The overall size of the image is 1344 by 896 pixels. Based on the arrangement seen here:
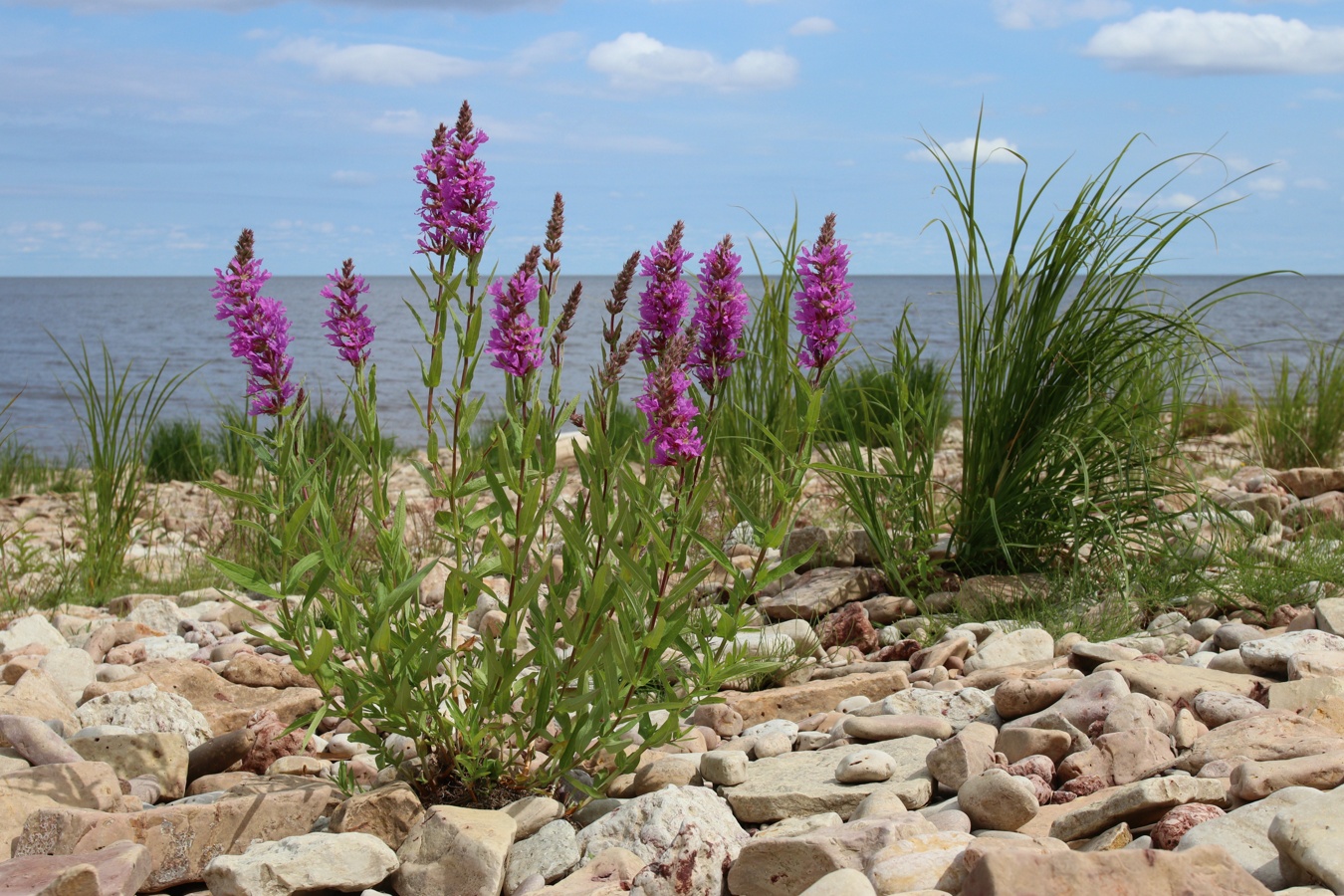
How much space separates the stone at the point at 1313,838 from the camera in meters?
1.84

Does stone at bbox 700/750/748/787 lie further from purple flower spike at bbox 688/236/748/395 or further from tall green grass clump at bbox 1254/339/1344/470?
Answer: tall green grass clump at bbox 1254/339/1344/470

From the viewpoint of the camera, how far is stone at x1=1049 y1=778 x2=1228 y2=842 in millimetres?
2188

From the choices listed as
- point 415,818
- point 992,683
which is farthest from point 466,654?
point 992,683

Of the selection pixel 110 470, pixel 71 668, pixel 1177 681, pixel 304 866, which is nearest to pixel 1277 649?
pixel 1177 681

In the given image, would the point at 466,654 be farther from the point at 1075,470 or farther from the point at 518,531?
the point at 1075,470

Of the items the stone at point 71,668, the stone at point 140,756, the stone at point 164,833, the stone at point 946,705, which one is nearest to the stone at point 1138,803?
the stone at point 946,705

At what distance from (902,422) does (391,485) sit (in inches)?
214

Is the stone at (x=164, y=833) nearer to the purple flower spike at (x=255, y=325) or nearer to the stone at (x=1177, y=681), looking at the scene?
the purple flower spike at (x=255, y=325)

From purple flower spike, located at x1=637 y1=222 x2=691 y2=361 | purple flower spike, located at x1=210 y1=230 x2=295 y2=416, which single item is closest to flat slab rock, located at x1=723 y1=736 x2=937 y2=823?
purple flower spike, located at x1=637 y1=222 x2=691 y2=361

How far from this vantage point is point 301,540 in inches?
213

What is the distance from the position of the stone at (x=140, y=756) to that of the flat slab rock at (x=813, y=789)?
151 centimetres

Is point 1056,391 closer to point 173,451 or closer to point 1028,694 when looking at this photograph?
point 1028,694

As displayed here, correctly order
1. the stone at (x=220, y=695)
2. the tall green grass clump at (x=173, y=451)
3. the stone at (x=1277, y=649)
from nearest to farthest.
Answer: the stone at (x=1277, y=649) < the stone at (x=220, y=695) < the tall green grass clump at (x=173, y=451)

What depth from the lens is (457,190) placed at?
238 centimetres
